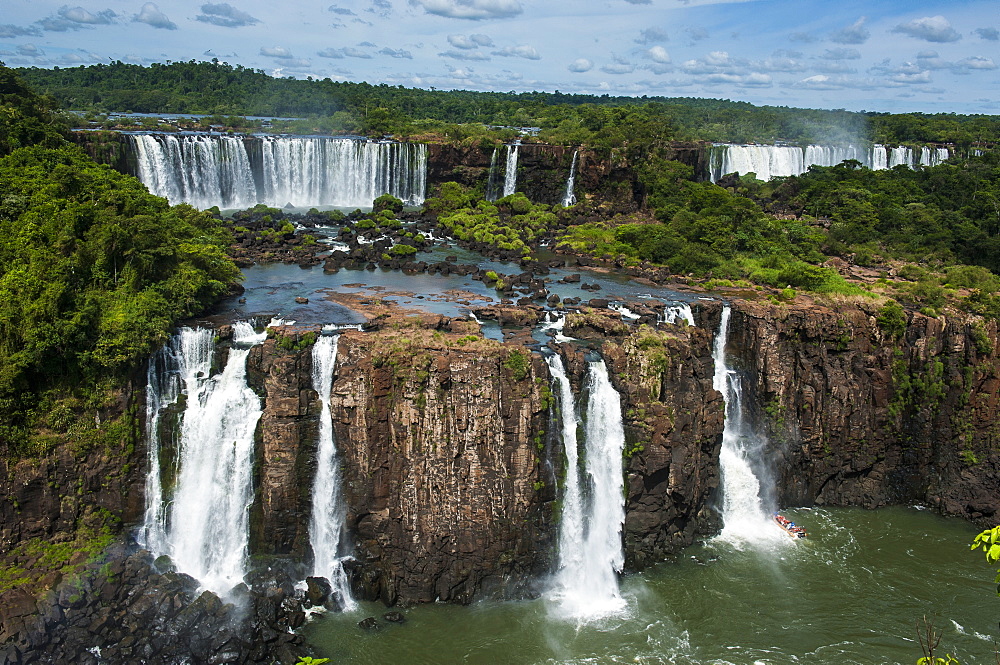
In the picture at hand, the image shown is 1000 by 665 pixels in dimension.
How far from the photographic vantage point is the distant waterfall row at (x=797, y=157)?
65625mm

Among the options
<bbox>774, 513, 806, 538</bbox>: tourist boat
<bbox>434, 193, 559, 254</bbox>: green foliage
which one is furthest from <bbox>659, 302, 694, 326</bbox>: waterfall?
<bbox>434, 193, 559, 254</bbox>: green foliage

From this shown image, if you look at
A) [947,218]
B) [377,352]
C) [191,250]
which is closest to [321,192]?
[191,250]

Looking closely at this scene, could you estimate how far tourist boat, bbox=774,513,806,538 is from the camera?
1008 inches

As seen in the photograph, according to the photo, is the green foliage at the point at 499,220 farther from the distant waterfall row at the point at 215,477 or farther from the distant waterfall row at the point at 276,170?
the distant waterfall row at the point at 215,477

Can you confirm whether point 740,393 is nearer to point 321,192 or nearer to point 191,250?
point 191,250

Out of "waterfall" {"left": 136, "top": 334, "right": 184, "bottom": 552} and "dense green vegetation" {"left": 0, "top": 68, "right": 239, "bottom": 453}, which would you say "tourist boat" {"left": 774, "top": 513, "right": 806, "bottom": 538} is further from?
"dense green vegetation" {"left": 0, "top": 68, "right": 239, "bottom": 453}

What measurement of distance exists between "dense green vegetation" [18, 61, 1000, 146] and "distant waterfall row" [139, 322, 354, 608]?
39.4 metres

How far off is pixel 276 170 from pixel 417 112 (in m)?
45.8

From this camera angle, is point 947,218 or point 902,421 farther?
point 947,218

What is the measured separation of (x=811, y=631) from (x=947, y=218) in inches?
1299

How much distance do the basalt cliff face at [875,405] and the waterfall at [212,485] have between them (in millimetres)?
17633

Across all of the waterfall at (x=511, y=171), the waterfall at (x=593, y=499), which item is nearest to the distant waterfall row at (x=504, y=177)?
the waterfall at (x=511, y=171)

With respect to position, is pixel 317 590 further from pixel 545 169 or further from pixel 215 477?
pixel 545 169

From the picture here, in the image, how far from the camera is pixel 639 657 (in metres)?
20.1
